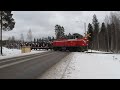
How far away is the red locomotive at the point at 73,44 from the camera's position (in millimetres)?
70312

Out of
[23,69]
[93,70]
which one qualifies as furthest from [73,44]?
[93,70]

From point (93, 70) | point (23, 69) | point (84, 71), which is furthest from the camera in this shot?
point (23, 69)

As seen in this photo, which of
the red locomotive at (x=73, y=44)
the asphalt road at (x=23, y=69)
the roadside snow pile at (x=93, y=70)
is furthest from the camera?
the red locomotive at (x=73, y=44)

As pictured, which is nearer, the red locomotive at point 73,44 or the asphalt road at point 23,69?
the asphalt road at point 23,69

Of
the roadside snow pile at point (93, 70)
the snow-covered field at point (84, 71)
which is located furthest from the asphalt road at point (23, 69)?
the roadside snow pile at point (93, 70)

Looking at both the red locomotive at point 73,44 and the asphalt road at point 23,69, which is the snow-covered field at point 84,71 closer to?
the asphalt road at point 23,69

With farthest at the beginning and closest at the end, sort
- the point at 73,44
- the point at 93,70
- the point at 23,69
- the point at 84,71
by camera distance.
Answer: the point at 73,44, the point at 23,69, the point at 93,70, the point at 84,71

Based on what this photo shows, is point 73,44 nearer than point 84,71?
No

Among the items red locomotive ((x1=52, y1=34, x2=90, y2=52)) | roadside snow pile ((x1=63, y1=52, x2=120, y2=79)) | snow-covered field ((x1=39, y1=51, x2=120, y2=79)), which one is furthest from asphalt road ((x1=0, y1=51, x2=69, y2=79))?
red locomotive ((x1=52, y1=34, x2=90, y2=52))

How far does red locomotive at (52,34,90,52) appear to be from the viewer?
70312 mm

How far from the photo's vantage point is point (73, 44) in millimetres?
72562

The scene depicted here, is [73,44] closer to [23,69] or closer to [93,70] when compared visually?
[23,69]
